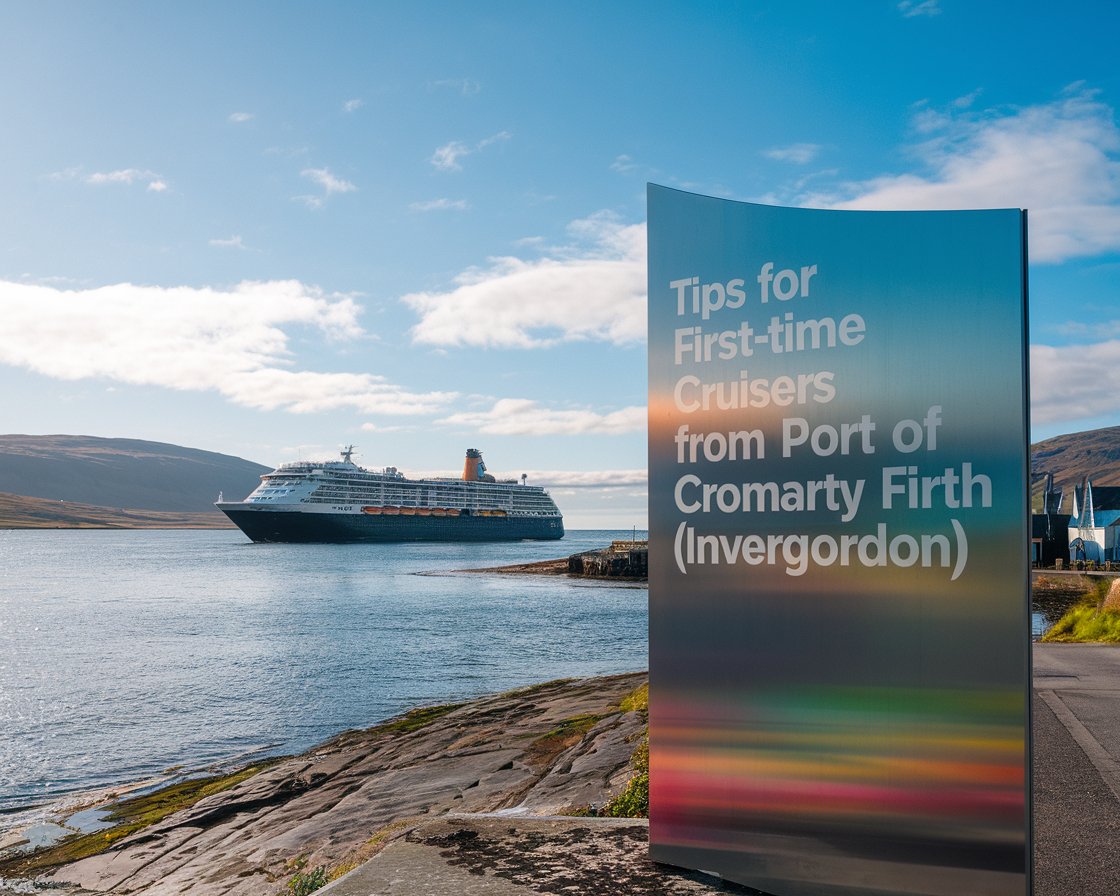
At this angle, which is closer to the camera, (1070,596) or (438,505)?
(1070,596)

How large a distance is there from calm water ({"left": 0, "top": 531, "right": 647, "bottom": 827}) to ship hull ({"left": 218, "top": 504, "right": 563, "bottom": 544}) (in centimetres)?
4014

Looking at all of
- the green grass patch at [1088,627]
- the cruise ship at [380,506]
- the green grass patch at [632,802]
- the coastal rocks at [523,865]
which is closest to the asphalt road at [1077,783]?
the coastal rocks at [523,865]

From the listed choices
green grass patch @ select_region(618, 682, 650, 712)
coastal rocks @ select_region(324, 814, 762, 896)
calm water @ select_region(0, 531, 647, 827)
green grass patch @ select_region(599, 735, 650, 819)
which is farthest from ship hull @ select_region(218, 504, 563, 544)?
coastal rocks @ select_region(324, 814, 762, 896)

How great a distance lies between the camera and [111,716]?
16.9 meters

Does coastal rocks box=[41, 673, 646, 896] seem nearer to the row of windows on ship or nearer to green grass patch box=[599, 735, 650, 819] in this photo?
green grass patch box=[599, 735, 650, 819]

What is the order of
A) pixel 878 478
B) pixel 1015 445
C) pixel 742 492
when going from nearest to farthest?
pixel 1015 445, pixel 878 478, pixel 742 492

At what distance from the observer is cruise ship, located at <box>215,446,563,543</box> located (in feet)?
308

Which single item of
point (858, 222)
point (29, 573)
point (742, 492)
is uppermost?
point (858, 222)

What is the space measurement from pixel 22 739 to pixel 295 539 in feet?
275

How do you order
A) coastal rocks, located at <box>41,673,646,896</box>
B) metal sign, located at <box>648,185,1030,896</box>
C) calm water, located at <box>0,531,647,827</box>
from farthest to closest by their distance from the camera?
calm water, located at <box>0,531,647,827</box> < coastal rocks, located at <box>41,673,646,896</box> < metal sign, located at <box>648,185,1030,896</box>

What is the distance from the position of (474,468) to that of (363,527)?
63.0 ft

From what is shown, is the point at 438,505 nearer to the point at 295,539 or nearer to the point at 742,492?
the point at 295,539

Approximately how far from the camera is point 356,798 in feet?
30.5

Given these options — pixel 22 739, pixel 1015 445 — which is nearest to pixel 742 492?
pixel 1015 445
